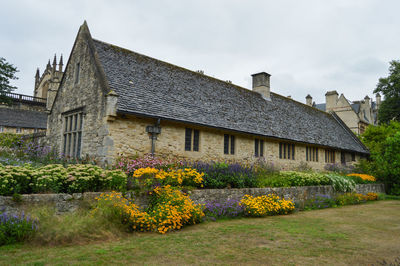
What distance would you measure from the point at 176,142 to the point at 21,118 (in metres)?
33.8

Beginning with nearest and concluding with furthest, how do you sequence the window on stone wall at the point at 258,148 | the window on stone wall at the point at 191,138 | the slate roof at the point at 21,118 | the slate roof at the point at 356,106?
the window on stone wall at the point at 191,138
the window on stone wall at the point at 258,148
the slate roof at the point at 21,118
the slate roof at the point at 356,106

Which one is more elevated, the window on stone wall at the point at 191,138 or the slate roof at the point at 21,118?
the slate roof at the point at 21,118

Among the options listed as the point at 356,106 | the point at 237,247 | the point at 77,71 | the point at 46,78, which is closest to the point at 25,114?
the point at 46,78

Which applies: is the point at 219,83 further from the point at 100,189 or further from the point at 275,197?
the point at 100,189

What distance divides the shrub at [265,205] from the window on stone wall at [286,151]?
7.99 metres

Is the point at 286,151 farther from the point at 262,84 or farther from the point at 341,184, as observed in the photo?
the point at 262,84

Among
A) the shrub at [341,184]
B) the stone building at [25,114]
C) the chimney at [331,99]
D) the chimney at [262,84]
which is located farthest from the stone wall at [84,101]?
the chimney at [331,99]

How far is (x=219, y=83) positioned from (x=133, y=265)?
15830 millimetres

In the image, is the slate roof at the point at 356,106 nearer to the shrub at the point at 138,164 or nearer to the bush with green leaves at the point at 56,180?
the shrub at the point at 138,164

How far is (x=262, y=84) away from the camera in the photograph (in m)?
22.7

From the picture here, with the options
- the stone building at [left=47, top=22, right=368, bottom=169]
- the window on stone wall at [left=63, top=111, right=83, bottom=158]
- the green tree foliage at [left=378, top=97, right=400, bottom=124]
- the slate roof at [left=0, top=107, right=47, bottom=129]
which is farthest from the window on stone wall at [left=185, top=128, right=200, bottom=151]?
the green tree foliage at [left=378, top=97, right=400, bottom=124]

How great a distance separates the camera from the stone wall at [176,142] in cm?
1155

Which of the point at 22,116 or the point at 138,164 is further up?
the point at 22,116

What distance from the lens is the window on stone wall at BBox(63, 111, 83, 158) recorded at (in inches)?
523
